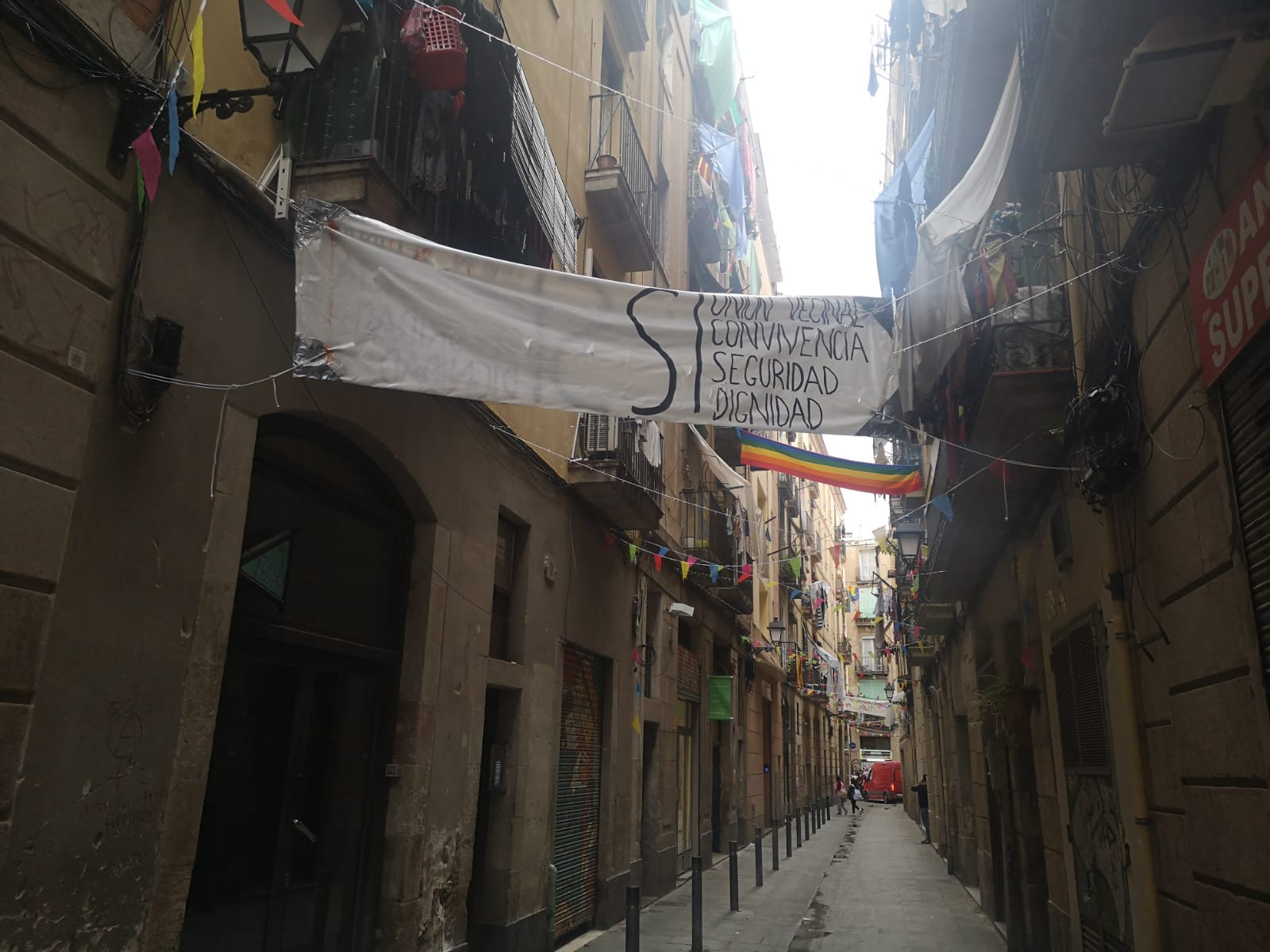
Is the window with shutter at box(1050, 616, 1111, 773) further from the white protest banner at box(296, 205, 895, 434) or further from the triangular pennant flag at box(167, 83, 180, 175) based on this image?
the triangular pennant flag at box(167, 83, 180, 175)

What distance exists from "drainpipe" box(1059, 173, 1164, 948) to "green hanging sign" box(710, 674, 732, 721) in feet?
40.6

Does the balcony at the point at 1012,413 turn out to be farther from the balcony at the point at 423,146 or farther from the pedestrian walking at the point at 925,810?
the pedestrian walking at the point at 925,810

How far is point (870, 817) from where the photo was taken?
36812 millimetres

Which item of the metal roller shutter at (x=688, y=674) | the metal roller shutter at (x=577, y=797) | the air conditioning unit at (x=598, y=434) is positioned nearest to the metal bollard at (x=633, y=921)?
the metal roller shutter at (x=577, y=797)

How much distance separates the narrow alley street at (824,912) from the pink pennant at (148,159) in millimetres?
8827

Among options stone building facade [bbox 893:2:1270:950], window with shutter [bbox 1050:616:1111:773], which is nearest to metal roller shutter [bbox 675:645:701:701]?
stone building facade [bbox 893:2:1270:950]

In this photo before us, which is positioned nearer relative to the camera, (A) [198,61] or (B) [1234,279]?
(B) [1234,279]

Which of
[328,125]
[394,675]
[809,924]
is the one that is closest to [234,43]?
[328,125]

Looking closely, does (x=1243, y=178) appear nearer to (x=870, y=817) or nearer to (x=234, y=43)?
(x=234, y=43)

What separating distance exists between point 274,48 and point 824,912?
492 inches

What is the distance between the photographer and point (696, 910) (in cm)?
961

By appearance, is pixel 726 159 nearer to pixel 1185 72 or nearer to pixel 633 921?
pixel 633 921

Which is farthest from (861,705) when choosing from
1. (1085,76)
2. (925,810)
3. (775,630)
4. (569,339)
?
(1085,76)

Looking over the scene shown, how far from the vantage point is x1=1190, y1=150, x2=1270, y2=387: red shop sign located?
3.65 m
